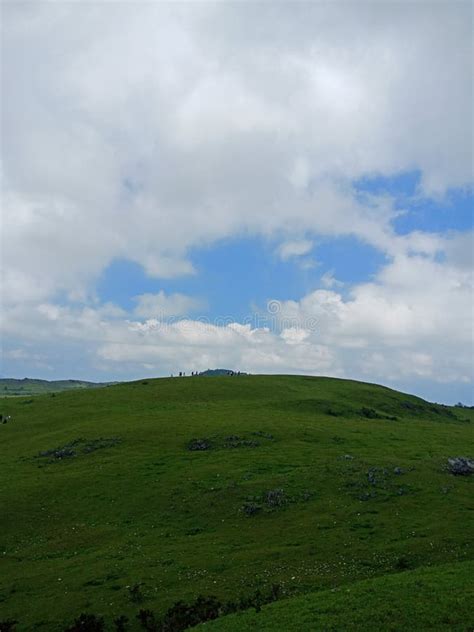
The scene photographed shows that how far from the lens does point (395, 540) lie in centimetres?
4078

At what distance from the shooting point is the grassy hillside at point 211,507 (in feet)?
118

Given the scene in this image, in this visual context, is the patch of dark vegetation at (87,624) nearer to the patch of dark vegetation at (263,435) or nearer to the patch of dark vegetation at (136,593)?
the patch of dark vegetation at (136,593)

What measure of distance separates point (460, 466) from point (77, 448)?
1924 inches

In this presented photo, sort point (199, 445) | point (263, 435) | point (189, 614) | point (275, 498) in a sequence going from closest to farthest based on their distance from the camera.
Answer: point (189, 614) < point (275, 498) < point (199, 445) < point (263, 435)

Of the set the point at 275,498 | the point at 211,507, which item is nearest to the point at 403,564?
the point at 275,498

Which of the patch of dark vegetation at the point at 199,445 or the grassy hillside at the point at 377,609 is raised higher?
the patch of dark vegetation at the point at 199,445

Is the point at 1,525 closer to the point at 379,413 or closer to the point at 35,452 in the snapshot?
the point at 35,452

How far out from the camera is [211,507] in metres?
50.4

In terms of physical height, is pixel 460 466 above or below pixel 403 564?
above

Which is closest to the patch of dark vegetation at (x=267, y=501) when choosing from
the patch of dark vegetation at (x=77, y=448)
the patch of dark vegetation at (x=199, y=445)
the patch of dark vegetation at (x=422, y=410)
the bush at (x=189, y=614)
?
the bush at (x=189, y=614)

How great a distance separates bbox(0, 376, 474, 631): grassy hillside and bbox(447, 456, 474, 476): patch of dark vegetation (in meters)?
1.12

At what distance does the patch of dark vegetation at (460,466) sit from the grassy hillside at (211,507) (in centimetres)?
112

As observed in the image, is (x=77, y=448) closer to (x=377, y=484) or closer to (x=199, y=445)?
(x=199, y=445)

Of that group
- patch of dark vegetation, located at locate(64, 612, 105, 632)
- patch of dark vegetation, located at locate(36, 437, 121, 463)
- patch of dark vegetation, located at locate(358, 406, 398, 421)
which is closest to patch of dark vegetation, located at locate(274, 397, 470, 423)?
patch of dark vegetation, located at locate(358, 406, 398, 421)
